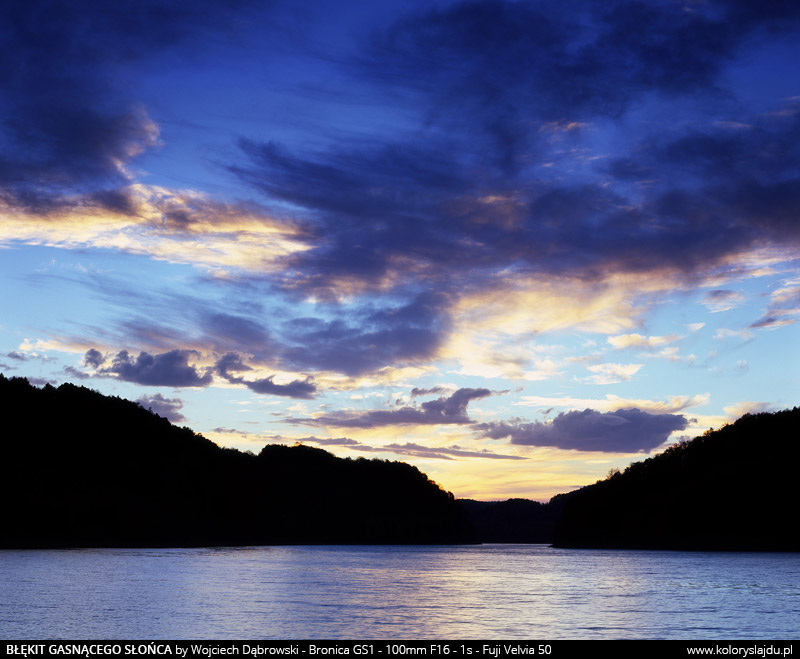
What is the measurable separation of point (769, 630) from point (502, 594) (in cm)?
3925

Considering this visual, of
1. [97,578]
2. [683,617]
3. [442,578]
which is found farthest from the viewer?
[442,578]

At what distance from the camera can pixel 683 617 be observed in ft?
236

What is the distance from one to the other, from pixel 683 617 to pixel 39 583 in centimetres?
7266

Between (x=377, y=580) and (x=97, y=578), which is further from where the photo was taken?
(x=377, y=580)

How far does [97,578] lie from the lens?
107188 mm
